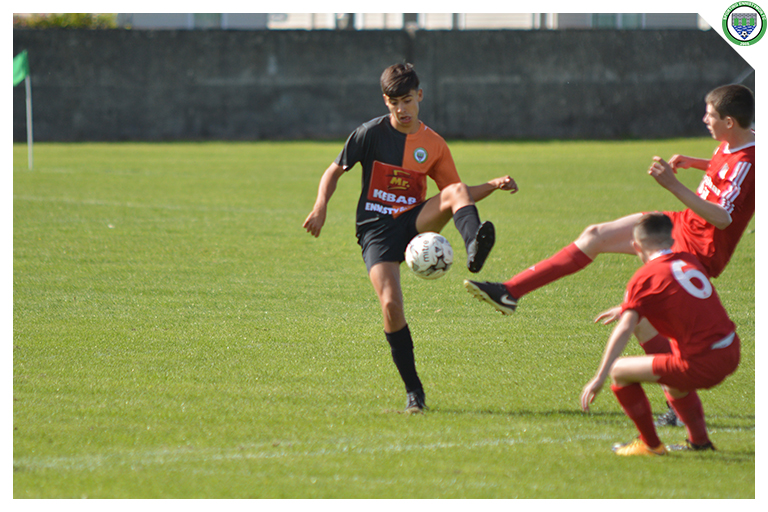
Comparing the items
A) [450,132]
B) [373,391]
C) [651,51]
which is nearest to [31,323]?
[373,391]

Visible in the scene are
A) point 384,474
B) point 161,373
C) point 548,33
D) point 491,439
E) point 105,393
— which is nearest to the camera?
point 384,474

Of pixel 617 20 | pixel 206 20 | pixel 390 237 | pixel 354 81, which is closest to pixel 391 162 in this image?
pixel 390 237

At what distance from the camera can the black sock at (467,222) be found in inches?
166

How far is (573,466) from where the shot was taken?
12.1 feet

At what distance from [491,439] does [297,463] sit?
1004mm

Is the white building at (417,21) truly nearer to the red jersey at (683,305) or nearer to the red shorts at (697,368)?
the red jersey at (683,305)

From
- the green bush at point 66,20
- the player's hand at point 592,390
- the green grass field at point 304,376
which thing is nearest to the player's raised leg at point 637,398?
the green grass field at point 304,376

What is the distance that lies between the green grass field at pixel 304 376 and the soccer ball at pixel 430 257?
31.6 inches

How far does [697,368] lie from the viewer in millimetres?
3568

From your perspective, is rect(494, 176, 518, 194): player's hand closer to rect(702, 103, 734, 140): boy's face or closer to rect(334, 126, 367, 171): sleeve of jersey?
rect(334, 126, 367, 171): sleeve of jersey

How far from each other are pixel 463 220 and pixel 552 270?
0.54 meters

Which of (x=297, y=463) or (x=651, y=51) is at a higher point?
(x=651, y=51)

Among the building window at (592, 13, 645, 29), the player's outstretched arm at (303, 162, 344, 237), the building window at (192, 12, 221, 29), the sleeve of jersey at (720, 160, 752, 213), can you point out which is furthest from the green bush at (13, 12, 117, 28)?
the sleeve of jersey at (720, 160, 752, 213)

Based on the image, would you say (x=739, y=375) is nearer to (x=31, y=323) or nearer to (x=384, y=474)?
(x=384, y=474)
